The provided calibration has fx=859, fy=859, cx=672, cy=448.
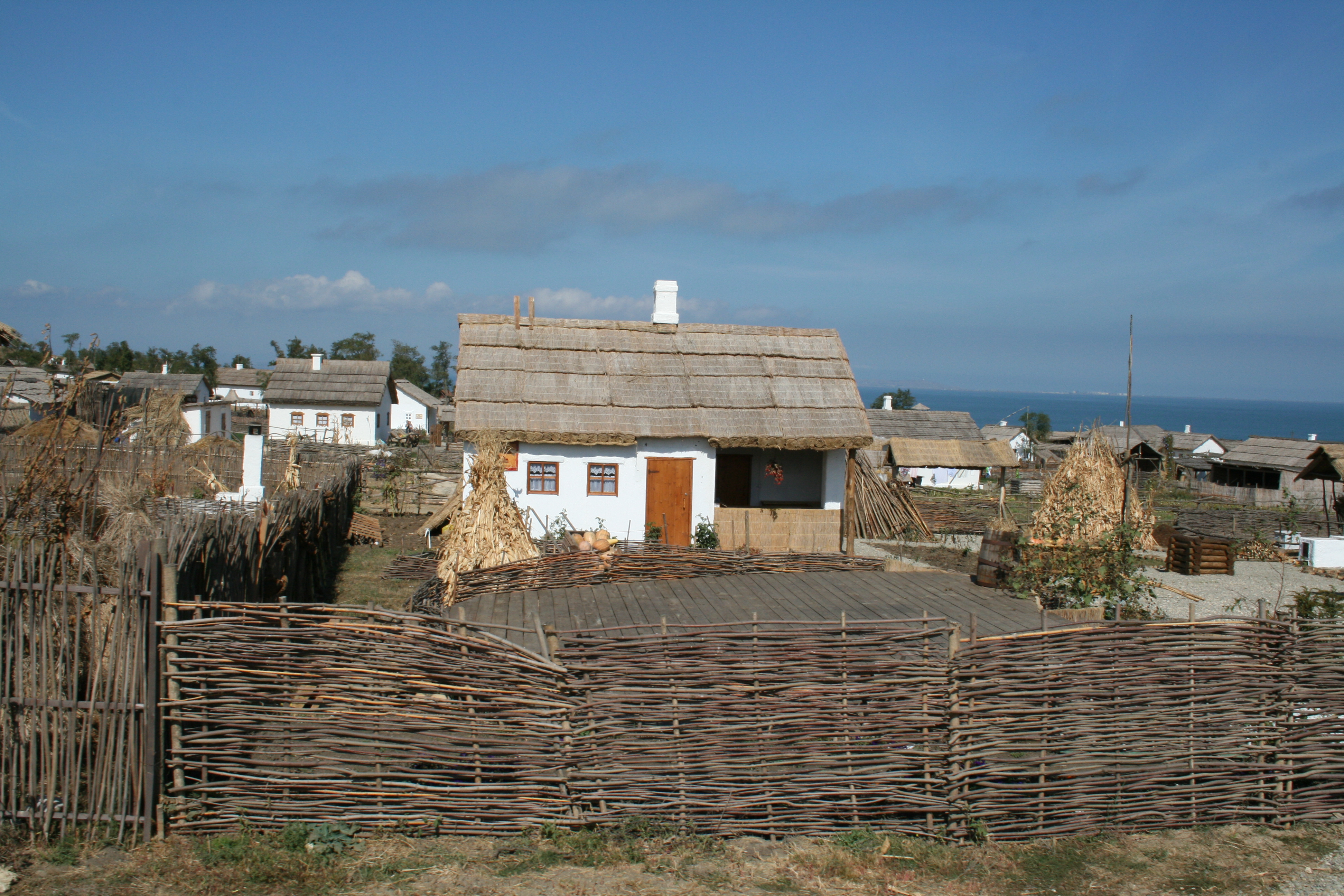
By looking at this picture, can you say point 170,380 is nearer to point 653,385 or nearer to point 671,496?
point 653,385

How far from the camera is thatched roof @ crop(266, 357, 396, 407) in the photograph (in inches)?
1849

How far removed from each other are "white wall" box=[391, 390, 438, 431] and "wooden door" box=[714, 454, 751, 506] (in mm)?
46245

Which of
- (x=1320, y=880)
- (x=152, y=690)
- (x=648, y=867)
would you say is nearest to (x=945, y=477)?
(x=1320, y=880)

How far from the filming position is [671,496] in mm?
15680

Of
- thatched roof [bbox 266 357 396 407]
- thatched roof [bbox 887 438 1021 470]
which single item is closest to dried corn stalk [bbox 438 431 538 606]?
thatched roof [bbox 887 438 1021 470]

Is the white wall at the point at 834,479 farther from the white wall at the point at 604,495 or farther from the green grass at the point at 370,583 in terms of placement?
the green grass at the point at 370,583

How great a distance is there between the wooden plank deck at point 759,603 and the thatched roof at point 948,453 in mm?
28194

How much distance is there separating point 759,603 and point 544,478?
662cm

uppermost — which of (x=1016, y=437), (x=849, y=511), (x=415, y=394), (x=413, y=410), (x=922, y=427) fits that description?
(x=415, y=394)

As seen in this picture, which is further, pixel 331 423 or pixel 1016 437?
pixel 1016 437

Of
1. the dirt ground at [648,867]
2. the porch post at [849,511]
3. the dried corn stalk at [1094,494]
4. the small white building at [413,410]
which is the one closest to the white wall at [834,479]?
the porch post at [849,511]

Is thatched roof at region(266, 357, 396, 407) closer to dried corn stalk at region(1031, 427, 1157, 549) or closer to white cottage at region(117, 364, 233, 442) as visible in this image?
white cottage at region(117, 364, 233, 442)

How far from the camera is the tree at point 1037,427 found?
6012 centimetres

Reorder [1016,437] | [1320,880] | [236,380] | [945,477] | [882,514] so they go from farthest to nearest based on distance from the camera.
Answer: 1. [236,380]
2. [1016,437]
3. [945,477]
4. [882,514]
5. [1320,880]
